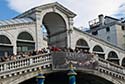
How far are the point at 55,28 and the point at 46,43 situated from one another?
2.00 m

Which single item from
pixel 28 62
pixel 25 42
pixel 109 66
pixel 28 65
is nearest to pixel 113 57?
pixel 109 66

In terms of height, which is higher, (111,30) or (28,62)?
(111,30)

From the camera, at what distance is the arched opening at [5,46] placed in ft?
121

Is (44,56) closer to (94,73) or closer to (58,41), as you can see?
(94,73)

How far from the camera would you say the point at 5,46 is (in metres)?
37.2

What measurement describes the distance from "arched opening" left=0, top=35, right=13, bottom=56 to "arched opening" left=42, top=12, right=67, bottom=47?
21.5ft

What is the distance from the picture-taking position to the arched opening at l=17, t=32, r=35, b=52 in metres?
38.7

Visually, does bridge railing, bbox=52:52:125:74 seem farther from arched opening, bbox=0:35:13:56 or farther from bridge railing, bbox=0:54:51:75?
arched opening, bbox=0:35:13:56

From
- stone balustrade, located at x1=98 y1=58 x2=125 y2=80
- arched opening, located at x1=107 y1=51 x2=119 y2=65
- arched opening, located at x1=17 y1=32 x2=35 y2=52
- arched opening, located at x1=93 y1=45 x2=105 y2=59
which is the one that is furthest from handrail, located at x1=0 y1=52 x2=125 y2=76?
arched opening, located at x1=107 y1=51 x2=119 y2=65

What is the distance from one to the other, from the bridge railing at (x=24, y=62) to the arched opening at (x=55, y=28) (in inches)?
332

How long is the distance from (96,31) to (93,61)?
818 inches

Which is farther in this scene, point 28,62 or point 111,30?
point 111,30

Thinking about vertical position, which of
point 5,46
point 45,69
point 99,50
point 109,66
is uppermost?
point 5,46

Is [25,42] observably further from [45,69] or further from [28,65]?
[28,65]
